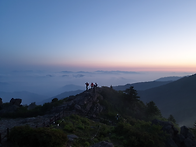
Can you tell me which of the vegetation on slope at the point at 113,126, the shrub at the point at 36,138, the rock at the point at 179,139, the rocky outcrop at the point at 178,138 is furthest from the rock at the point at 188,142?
the shrub at the point at 36,138

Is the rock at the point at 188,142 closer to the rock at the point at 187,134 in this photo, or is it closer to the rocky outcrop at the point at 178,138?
the rocky outcrop at the point at 178,138

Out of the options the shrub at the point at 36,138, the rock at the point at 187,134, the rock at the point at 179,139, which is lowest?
the rock at the point at 179,139

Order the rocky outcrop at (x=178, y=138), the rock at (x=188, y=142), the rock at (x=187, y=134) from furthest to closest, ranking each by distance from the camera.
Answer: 1. the rock at (x=187, y=134)
2. the rock at (x=188, y=142)
3. the rocky outcrop at (x=178, y=138)

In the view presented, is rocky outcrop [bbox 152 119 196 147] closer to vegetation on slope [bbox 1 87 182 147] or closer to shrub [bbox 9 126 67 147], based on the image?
vegetation on slope [bbox 1 87 182 147]

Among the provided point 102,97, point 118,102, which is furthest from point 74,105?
point 118,102

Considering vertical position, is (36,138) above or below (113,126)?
above

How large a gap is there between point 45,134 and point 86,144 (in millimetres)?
3746

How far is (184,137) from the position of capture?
1455 cm

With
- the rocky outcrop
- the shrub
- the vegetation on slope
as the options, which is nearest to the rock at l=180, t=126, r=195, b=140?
the rocky outcrop

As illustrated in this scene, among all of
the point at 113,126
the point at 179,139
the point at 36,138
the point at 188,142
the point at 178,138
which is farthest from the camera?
the point at 113,126

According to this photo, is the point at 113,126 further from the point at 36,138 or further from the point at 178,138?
the point at 36,138

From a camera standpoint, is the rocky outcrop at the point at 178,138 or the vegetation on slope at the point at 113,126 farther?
the rocky outcrop at the point at 178,138

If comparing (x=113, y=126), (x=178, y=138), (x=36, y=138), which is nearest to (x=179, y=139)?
(x=178, y=138)

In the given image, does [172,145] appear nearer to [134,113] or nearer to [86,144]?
[86,144]
